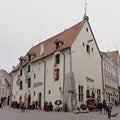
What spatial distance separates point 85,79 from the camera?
4462 centimetres

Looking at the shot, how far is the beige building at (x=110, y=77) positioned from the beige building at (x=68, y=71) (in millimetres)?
11699

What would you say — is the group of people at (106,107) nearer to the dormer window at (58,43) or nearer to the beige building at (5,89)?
the dormer window at (58,43)

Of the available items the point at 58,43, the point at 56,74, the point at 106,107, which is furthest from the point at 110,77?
the point at 106,107

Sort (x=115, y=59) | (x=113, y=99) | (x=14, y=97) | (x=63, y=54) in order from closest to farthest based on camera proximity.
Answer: (x=63, y=54)
(x=14, y=97)
(x=113, y=99)
(x=115, y=59)

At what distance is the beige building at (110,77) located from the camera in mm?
61409

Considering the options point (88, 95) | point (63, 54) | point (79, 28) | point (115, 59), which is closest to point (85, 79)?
point (88, 95)

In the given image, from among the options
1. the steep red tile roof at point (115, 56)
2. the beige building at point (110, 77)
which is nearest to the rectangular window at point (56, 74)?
the beige building at point (110, 77)

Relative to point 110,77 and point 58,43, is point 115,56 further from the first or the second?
point 58,43

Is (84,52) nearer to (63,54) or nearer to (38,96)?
(63,54)

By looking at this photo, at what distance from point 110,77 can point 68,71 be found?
26441 millimetres

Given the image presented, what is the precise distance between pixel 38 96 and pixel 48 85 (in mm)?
3980

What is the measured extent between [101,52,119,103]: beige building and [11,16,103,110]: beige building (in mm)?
11699

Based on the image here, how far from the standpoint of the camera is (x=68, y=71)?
4166 centimetres

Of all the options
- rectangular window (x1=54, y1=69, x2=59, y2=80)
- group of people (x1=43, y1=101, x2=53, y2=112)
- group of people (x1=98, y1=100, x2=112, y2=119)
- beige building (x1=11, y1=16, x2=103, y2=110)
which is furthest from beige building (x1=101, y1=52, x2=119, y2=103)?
group of people (x1=98, y1=100, x2=112, y2=119)
